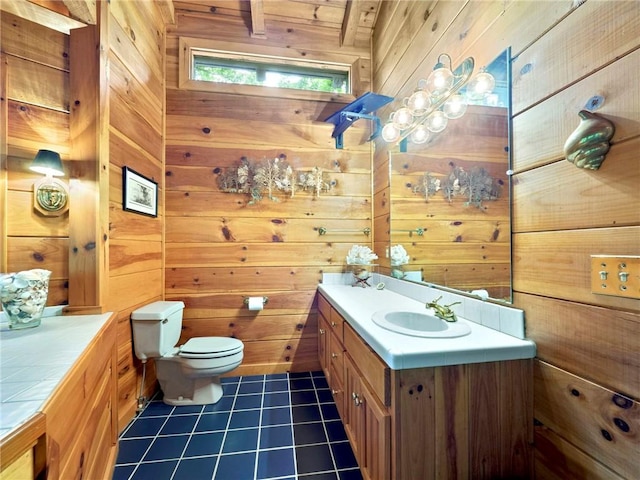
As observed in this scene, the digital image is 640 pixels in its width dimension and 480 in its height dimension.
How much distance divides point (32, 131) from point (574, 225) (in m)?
2.38

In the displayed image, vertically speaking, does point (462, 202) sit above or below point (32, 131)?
below

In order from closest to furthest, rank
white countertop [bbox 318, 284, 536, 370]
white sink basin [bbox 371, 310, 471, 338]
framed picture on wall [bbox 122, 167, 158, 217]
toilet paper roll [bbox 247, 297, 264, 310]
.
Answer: white countertop [bbox 318, 284, 536, 370] → white sink basin [bbox 371, 310, 471, 338] → framed picture on wall [bbox 122, 167, 158, 217] → toilet paper roll [bbox 247, 297, 264, 310]

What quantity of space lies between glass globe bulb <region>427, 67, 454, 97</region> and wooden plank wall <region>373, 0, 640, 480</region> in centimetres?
25

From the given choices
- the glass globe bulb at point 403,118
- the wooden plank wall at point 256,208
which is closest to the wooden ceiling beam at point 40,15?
the wooden plank wall at point 256,208

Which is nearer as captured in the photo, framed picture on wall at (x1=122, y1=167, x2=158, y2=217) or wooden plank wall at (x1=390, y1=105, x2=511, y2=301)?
wooden plank wall at (x1=390, y1=105, x2=511, y2=301)

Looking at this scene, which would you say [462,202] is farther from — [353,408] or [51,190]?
[51,190]

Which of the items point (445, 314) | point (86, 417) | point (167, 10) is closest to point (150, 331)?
point (86, 417)

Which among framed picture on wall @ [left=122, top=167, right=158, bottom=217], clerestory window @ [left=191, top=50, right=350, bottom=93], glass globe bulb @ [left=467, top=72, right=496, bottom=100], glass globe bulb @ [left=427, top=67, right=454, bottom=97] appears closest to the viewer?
glass globe bulb @ [left=467, top=72, right=496, bottom=100]

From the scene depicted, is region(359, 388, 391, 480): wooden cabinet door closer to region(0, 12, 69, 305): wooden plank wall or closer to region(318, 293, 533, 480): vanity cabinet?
region(318, 293, 533, 480): vanity cabinet

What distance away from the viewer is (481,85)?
120 centimetres

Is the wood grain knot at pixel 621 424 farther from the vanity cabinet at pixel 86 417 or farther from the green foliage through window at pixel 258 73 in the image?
the green foliage through window at pixel 258 73

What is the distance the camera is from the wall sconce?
4.26 feet

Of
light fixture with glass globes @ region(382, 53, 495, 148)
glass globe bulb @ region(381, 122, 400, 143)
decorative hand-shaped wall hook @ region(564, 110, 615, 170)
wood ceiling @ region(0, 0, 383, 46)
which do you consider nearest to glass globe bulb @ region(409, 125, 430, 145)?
light fixture with glass globes @ region(382, 53, 495, 148)

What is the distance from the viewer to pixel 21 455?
1.83 feet
